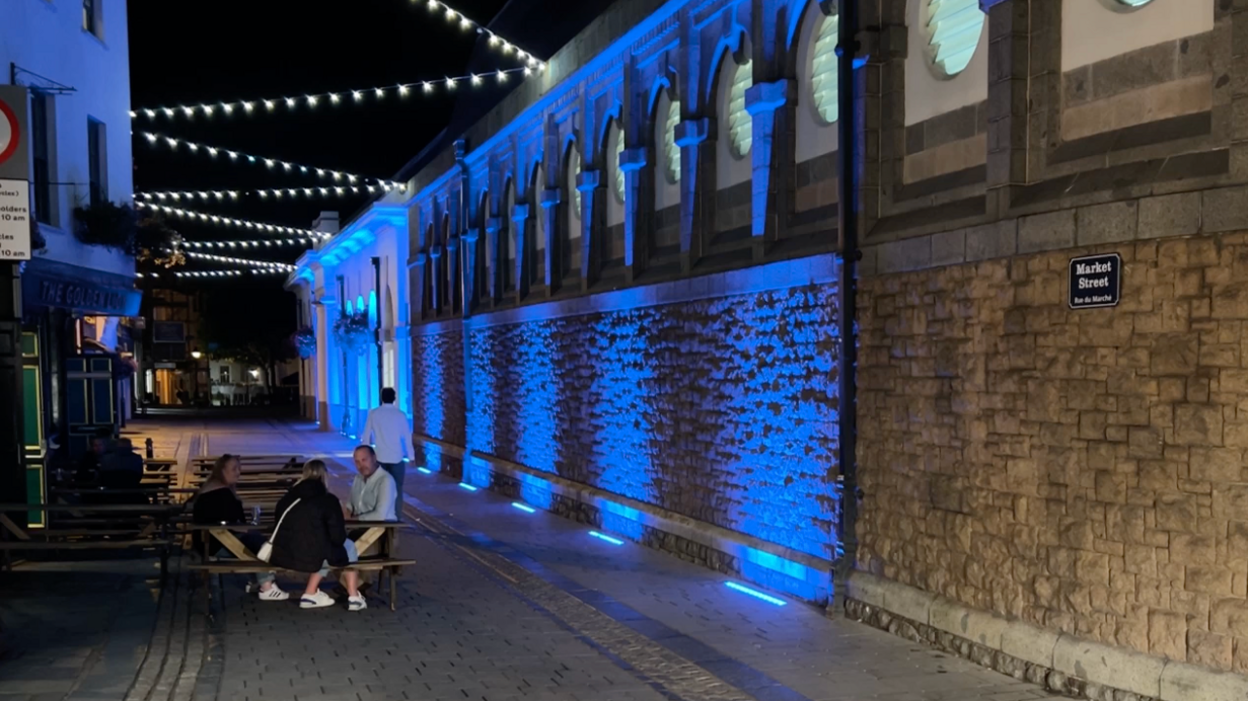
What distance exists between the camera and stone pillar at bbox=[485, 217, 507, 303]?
18781mm

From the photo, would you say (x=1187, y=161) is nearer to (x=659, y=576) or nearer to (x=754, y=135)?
(x=754, y=135)

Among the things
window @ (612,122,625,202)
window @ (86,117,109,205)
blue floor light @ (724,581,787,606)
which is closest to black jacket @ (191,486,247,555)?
blue floor light @ (724,581,787,606)

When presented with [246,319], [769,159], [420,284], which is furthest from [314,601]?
[246,319]

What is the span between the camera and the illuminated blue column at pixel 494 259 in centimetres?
1878

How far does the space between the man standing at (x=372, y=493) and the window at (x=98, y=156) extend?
935 centimetres

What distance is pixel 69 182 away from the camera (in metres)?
15.2

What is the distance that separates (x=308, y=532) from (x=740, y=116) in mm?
5574

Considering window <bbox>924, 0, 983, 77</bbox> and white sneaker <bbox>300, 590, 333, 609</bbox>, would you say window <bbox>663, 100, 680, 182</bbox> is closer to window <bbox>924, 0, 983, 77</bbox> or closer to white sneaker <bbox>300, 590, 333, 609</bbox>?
window <bbox>924, 0, 983, 77</bbox>

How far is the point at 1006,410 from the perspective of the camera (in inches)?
272

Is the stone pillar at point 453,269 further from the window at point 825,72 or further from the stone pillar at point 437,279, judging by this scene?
the window at point 825,72

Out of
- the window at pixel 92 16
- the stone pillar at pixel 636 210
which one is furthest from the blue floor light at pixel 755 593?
the window at pixel 92 16

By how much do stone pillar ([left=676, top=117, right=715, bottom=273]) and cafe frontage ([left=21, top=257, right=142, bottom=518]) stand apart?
23.0 ft

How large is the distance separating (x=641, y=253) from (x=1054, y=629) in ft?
24.2

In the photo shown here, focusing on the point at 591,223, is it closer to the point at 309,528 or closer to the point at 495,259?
the point at 495,259
